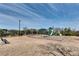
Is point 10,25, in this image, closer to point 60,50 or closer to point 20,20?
point 20,20

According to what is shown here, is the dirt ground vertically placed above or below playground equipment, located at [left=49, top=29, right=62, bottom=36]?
below

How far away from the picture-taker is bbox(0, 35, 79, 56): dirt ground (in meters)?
5.82

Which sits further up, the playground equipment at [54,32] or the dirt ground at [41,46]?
the playground equipment at [54,32]

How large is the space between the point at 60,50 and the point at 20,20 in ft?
1.57

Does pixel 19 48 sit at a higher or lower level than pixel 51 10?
lower

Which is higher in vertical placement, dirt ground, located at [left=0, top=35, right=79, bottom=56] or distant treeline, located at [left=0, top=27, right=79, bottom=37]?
distant treeline, located at [left=0, top=27, right=79, bottom=37]

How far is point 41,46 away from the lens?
5.85 m

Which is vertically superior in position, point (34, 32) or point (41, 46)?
point (34, 32)

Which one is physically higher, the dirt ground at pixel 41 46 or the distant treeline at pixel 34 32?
the distant treeline at pixel 34 32

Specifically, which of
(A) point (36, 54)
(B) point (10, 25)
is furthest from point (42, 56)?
(B) point (10, 25)

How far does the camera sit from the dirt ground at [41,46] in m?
5.82

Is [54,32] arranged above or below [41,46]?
above

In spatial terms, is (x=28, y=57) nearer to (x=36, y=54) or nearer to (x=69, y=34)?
(x=36, y=54)

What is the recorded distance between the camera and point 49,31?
19.1ft
